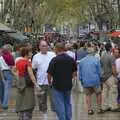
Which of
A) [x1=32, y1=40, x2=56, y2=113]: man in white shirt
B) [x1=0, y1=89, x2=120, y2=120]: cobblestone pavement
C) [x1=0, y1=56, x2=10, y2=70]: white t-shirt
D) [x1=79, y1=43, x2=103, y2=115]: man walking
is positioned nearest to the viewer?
[x1=32, y1=40, x2=56, y2=113]: man in white shirt

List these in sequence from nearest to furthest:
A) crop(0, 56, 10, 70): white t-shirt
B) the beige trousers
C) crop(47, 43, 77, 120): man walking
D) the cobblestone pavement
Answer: crop(47, 43, 77, 120): man walking < the cobblestone pavement < the beige trousers < crop(0, 56, 10, 70): white t-shirt

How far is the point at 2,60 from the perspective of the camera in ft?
49.4

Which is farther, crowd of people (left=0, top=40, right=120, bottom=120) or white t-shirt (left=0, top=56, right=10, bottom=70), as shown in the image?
white t-shirt (left=0, top=56, right=10, bottom=70)

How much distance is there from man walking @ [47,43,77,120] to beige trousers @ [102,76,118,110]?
3444 millimetres

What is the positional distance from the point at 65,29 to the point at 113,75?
5877 inches

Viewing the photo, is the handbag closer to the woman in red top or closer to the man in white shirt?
the woman in red top

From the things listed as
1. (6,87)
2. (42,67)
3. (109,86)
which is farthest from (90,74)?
(6,87)

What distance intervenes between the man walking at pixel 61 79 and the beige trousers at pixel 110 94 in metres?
3.44

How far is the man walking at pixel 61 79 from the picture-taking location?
11.3 m

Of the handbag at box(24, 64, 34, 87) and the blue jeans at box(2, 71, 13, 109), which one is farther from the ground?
the handbag at box(24, 64, 34, 87)

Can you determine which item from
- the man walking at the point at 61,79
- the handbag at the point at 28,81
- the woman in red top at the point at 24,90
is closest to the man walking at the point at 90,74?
the man walking at the point at 61,79

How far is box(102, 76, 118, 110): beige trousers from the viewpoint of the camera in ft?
48.3

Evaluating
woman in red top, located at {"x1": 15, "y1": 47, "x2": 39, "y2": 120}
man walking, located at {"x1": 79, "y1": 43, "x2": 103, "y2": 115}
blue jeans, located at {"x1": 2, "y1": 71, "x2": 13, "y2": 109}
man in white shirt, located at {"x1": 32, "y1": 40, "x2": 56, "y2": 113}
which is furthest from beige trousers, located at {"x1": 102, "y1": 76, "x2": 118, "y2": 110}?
woman in red top, located at {"x1": 15, "y1": 47, "x2": 39, "y2": 120}

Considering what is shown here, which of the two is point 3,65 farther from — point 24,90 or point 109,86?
point 24,90
